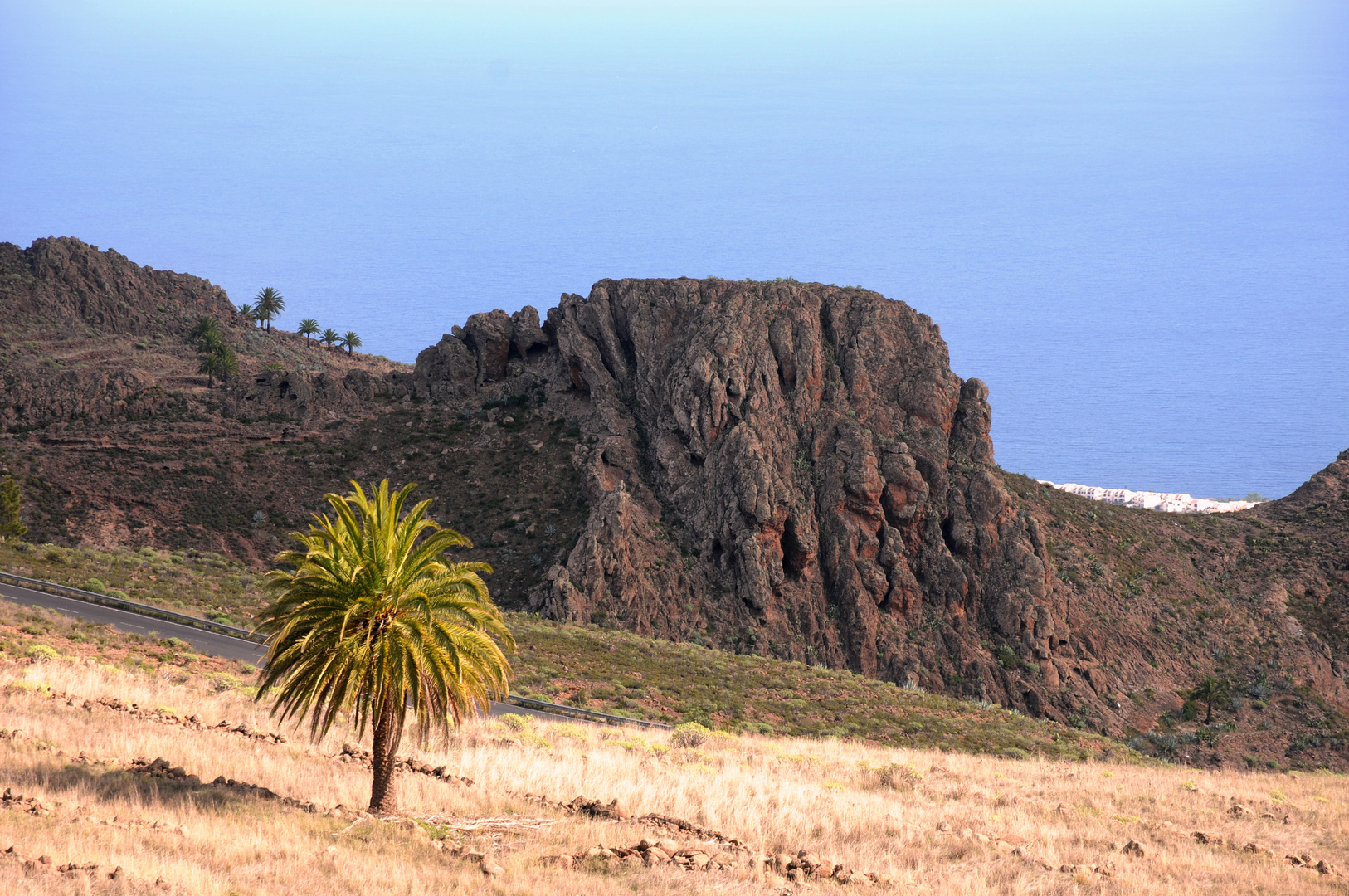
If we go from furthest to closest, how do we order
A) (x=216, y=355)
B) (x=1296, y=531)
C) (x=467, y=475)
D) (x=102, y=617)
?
(x=216, y=355) < (x=1296, y=531) < (x=467, y=475) < (x=102, y=617)

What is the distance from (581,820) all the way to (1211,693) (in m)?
42.2

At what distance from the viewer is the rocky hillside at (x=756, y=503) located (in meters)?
54.1

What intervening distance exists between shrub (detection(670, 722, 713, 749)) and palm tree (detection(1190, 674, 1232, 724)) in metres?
29.7

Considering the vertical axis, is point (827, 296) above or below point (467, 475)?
above

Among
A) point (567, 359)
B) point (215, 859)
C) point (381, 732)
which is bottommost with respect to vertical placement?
point (215, 859)

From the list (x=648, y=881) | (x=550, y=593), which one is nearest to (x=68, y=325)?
(x=550, y=593)

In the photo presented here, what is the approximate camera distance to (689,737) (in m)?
34.6

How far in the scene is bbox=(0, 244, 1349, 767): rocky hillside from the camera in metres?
54.1

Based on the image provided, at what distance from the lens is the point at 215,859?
1705 cm

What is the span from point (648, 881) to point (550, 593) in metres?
32.8

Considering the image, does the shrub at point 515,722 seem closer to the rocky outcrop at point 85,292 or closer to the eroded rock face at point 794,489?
the eroded rock face at point 794,489

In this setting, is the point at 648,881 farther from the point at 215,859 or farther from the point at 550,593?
the point at 550,593

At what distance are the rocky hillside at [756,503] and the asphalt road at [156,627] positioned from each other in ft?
45.7

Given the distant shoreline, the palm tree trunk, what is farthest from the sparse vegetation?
the distant shoreline
